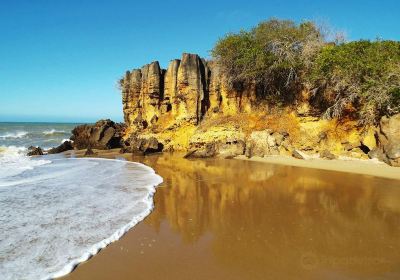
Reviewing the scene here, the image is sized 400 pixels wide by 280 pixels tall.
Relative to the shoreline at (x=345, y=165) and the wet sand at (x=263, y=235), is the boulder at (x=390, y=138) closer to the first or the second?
the shoreline at (x=345, y=165)

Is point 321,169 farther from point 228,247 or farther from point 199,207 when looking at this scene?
point 228,247

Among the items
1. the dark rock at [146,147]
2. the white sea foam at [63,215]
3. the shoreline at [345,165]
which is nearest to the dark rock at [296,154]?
the shoreline at [345,165]

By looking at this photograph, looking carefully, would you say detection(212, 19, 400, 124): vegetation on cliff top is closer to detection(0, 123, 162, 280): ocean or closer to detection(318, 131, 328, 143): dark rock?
detection(318, 131, 328, 143): dark rock

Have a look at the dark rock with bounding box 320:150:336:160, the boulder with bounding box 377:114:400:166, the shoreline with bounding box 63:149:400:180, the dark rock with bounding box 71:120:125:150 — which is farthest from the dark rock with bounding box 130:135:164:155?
the boulder with bounding box 377:114:400:166

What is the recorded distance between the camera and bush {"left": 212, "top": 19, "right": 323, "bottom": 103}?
22.8 m

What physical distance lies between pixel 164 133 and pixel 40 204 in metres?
17.8

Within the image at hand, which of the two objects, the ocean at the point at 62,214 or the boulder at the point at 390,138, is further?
the boulder at the point at 390,138

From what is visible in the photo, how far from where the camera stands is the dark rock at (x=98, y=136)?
2908cm

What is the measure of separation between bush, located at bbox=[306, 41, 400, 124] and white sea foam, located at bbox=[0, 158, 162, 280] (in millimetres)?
11638

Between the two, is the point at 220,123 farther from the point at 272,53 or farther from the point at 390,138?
the point at 390,138

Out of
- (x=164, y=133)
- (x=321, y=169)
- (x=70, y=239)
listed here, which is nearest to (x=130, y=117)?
(x=164, y=133)

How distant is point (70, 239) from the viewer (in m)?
7.34

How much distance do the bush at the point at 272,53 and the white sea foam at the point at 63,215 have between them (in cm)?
1197

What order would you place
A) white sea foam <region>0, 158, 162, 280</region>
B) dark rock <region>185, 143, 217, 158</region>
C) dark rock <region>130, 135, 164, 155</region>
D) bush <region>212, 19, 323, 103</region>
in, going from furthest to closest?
dark rock <region>130, 135, 164, 155</region>, bush <region>212, 19, 323, 103</region>, dark rock <region>185, 143, 217, 158</region>, white sea foam <region>0, 158, 162, 280</region>
